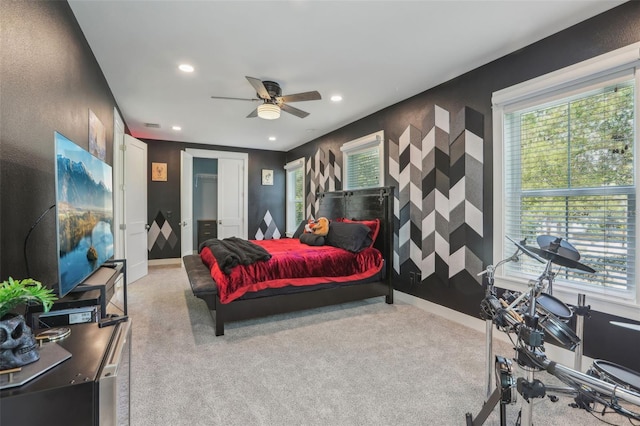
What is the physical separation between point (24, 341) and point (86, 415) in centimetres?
32

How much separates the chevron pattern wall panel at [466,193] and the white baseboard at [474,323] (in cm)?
41

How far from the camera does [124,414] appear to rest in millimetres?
1486

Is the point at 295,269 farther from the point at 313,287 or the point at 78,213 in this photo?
the point at 78,213

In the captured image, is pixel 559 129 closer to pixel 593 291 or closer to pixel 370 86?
pixel 593 291

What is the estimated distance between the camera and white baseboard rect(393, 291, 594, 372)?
7.63 ft

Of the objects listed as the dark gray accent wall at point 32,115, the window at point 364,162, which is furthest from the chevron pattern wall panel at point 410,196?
the dark gray accent wall at point 32,115

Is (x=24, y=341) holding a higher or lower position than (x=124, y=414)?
higher

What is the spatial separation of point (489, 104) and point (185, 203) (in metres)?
5.46

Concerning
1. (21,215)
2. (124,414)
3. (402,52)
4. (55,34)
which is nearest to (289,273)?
(124,414)

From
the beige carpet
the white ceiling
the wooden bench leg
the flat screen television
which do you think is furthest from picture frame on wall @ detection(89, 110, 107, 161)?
the wooden bench leg

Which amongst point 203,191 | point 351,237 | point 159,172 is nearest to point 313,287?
point 351,237

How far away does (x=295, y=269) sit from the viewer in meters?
3.25

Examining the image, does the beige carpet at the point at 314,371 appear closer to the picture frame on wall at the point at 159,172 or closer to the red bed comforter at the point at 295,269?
the red bed comforter at the point at 295,269

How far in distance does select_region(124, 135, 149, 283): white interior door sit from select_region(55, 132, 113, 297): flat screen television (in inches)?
90.3
